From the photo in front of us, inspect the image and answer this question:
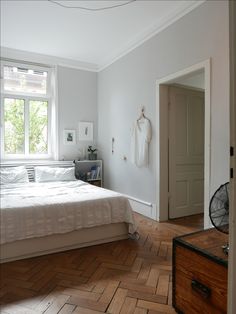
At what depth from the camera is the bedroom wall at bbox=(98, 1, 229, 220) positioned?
253 centimetres

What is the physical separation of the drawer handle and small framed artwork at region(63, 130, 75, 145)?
402 centimetres

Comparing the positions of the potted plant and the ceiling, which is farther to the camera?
the potted plant

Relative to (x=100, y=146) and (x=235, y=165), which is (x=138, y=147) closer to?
(x=100, y=146)

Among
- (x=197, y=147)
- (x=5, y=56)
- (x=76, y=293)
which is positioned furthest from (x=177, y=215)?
(x=5, y=56)

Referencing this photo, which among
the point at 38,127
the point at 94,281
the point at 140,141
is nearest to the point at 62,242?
the point at 94,281

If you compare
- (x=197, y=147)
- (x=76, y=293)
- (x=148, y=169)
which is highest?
(x=197, y=147)

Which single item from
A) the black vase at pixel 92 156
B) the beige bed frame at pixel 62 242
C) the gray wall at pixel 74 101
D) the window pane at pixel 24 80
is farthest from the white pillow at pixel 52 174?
the beige bed frame at pixel 62 242

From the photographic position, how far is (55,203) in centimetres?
247

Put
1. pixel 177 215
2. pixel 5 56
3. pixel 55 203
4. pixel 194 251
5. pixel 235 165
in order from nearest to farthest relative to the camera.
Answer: pixel 235 165 < pixel 194 251 < pixel 55 203 < pixel 177 215 < pixel 5 56

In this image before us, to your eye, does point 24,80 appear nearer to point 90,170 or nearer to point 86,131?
point 86,131

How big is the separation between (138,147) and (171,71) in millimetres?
1282

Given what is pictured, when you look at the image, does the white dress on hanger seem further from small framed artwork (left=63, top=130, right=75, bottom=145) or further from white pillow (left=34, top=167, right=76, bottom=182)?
small framed artwork (left=63, top=130, right=75, bottom=145)

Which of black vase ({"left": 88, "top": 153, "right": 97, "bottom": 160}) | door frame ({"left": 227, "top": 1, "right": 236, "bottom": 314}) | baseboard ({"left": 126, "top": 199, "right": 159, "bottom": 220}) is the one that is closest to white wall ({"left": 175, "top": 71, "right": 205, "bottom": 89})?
baseboard ({"left": 126, "top": 199, "right": 159, "bottom": 220})

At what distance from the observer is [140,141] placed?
385 cm
